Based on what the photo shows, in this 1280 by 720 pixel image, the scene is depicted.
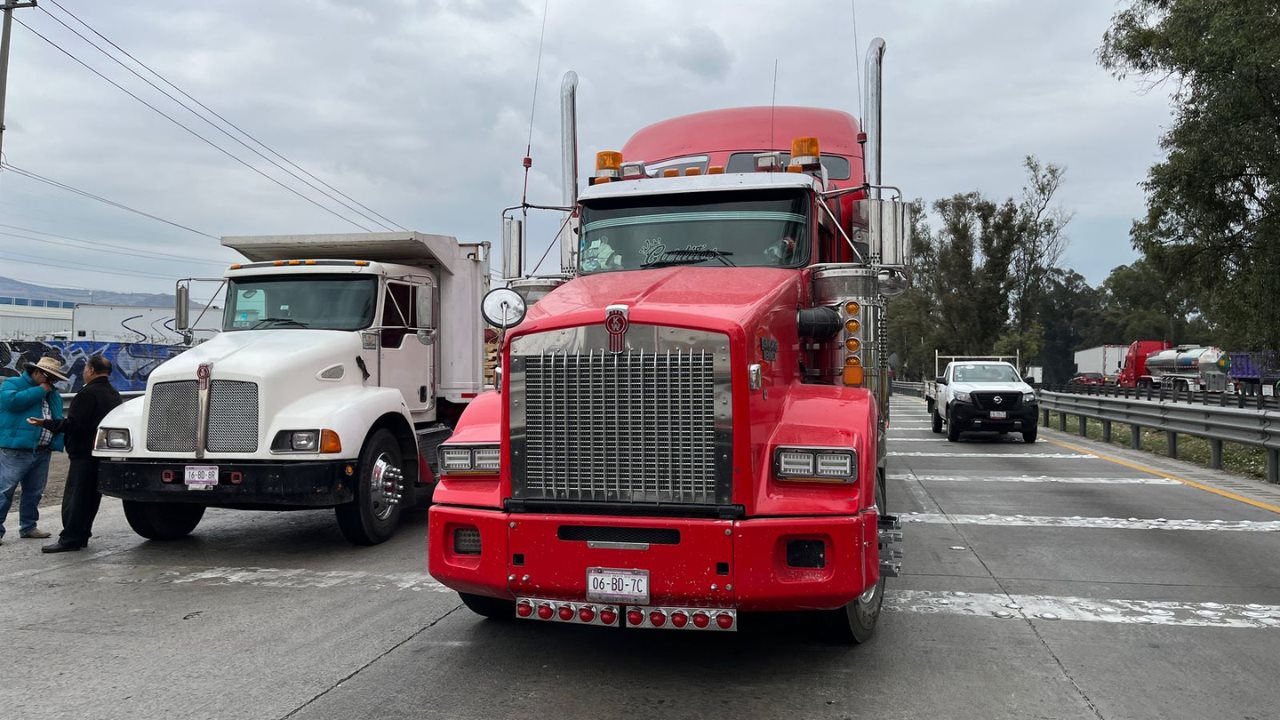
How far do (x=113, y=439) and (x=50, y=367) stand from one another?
3.85 ft

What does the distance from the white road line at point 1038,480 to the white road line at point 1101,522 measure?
2.97 meters

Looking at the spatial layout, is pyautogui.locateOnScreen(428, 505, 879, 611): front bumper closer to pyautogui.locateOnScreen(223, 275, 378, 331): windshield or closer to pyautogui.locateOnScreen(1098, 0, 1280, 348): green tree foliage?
pyautogui.locateOnScreen(223, 275, 378, 331): windshield

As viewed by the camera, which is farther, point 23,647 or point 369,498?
point 369,498

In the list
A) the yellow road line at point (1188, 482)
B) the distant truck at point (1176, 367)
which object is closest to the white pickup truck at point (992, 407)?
the yellow road line at point (1188, 482)

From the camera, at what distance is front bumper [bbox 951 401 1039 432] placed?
1850 centimetres

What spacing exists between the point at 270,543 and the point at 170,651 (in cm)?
347

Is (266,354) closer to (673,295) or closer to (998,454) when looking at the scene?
(673,295)

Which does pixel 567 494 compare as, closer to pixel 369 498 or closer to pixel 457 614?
pixel 457 614

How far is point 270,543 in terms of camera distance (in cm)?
866

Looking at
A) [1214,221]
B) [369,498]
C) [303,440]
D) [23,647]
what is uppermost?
[1214,221]

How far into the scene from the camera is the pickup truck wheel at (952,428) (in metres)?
19.0

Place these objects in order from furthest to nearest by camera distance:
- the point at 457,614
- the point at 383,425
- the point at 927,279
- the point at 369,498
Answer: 1. the point at 927,279
2. the point at 383,425
3. the point at 369,498
4. the point at 457,614

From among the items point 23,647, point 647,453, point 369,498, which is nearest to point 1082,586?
point 647,453

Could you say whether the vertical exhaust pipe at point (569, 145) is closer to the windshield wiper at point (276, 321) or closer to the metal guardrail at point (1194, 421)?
the windshield wiper at point (276, 321)
